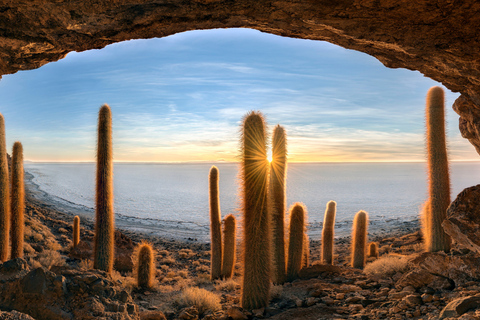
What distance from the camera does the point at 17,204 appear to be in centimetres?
1203

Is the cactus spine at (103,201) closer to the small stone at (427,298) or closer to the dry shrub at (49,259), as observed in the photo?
the dry shrub at (49,259)

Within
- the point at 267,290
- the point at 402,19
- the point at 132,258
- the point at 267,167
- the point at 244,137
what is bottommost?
the point at 132,258

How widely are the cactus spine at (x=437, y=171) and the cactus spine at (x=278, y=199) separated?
Answer: 13.1 ft

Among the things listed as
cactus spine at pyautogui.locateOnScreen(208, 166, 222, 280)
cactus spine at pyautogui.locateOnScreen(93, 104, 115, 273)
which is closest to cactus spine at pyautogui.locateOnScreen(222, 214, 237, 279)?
cactus spine at pyautogui.locateOnScreen(208, 166, 222, 280)

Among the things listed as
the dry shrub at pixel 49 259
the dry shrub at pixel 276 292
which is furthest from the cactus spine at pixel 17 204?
the dry shrub at pixel 276 292

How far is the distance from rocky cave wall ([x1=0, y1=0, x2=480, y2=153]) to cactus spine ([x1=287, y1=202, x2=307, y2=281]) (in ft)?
17.5

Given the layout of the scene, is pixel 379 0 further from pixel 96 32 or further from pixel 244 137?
pixel 244 137

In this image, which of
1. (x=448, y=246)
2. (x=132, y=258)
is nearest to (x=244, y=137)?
(x=448, y=246)

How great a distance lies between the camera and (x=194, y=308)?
716 centimetres

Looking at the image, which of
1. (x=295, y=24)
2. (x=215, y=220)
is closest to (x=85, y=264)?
(x=215, y=220)

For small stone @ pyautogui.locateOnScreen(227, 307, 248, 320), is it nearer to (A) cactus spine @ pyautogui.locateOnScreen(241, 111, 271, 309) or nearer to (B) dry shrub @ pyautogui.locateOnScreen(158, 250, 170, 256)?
(A) cactus spine @ pyautogui.locateOnScreen(241, 111, 271, 309)

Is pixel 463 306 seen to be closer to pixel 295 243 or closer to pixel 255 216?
pixel 255 216

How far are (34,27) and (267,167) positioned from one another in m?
4.76

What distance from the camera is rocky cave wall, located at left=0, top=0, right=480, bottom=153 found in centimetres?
350
